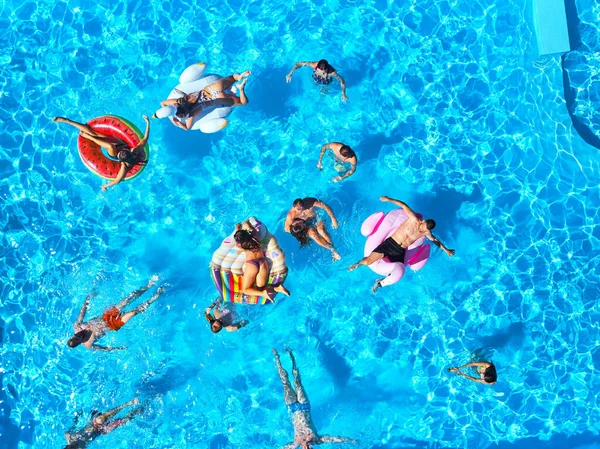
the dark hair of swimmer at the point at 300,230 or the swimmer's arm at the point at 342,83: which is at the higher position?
the swimmer's arm at the point at 342,83

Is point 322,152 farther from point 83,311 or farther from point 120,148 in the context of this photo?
point 83,311

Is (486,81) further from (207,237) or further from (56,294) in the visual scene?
(56,294)

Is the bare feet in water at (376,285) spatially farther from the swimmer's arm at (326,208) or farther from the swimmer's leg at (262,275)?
the swimmer's leg at (262,275)

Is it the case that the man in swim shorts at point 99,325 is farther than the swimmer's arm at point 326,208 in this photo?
Yes

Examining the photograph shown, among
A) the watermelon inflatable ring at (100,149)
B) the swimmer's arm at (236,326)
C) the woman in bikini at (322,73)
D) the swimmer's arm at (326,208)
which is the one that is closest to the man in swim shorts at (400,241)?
the swimmer's arm at (326,208)

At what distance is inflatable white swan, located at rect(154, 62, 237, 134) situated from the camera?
22.8 feet

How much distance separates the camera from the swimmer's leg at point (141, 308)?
683 centimetres

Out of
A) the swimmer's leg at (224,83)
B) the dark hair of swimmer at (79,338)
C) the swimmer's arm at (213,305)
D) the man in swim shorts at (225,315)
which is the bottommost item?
the man in swim shorts at (225,315)

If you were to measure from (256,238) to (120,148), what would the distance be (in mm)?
2360

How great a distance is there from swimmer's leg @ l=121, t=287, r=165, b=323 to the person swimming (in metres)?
4.61

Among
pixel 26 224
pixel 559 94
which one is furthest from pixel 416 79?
pixel 26 224

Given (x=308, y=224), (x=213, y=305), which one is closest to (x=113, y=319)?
(x=213, y=305)

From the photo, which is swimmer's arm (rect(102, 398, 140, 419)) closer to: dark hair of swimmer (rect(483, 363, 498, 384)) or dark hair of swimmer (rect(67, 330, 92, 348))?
dark hair of swimmer (rect(67, 330, 92, 348))

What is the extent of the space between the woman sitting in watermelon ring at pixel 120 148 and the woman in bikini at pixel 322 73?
7.59 ft
